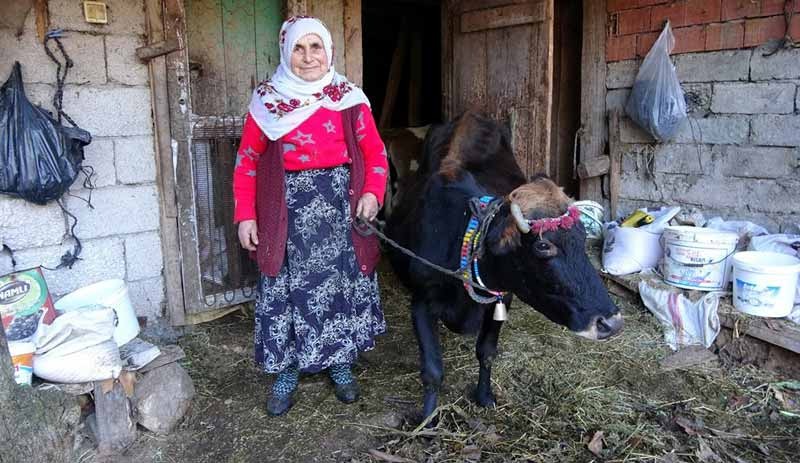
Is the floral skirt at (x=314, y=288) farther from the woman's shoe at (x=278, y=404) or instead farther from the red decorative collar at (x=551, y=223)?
the red decorative collar at (x=551, y=223)

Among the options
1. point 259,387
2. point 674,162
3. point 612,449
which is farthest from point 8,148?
point 674,162

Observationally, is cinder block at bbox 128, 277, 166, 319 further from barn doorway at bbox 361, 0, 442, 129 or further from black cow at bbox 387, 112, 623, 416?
barn doorway at bbox 361, 0, 442, 129

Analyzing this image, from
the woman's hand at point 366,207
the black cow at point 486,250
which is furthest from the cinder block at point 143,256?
the woman's hand at point 366,207

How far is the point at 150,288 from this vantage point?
3.57m

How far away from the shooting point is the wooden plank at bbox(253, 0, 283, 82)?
391 cm

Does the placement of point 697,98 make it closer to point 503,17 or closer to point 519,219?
point 503,17

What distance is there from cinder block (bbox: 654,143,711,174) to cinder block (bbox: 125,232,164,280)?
368 cm

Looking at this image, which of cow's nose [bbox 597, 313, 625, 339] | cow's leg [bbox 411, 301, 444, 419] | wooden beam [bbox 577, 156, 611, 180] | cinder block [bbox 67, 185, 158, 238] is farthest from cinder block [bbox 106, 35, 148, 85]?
wooden beam [bbox 577, 156, 611, 180]

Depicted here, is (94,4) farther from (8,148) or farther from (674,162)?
(674,162)

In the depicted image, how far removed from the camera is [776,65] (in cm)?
392

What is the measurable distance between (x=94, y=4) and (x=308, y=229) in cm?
171

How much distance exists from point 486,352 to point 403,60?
557 cm

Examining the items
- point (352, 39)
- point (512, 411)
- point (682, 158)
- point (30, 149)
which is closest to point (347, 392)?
point (512, 411)

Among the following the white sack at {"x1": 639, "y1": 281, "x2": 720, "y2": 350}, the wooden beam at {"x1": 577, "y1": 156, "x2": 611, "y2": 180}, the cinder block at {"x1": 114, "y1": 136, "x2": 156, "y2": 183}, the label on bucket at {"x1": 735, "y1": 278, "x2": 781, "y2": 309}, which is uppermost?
the cinder block at {"x1": 114, "y1": 136, "x2": 156, "y2": 183}
